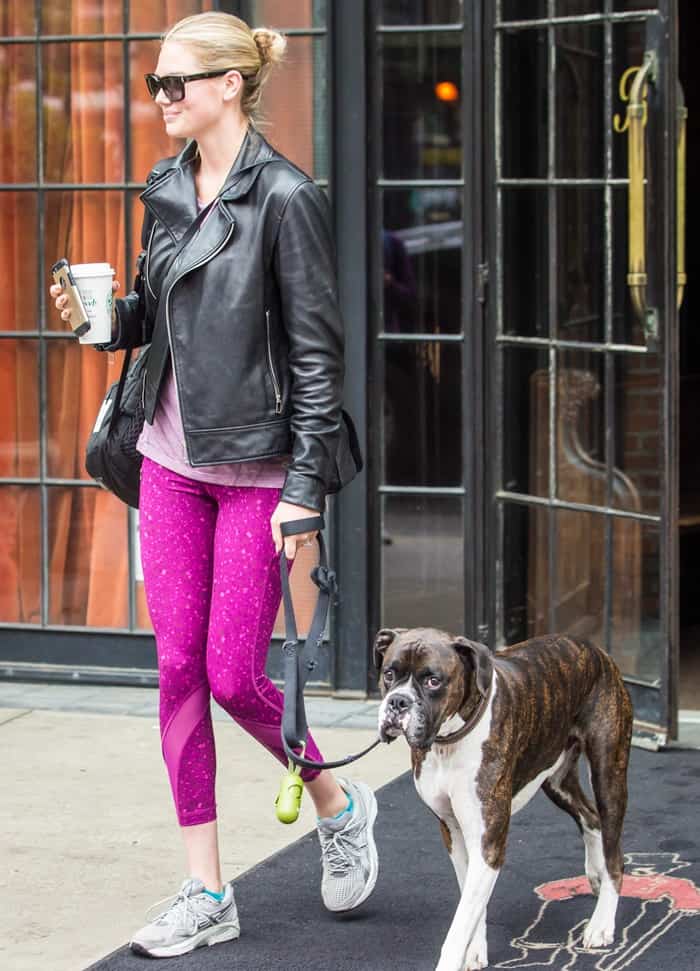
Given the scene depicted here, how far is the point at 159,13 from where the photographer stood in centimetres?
662

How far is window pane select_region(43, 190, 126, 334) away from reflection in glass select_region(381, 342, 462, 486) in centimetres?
111

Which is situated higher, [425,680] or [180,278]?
[180,278]

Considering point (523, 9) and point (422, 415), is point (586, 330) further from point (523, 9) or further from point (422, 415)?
point (523, 9)

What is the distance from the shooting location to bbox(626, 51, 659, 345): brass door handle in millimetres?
5805

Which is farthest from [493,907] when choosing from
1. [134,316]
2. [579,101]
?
[579,101]

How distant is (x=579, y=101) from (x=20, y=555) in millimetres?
2758

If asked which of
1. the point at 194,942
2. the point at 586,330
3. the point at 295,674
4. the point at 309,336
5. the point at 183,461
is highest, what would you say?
the point at 586,330

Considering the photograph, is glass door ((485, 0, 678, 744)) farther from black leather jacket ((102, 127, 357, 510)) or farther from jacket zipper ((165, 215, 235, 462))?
jacket zipper ((165, 215, 235, 462))

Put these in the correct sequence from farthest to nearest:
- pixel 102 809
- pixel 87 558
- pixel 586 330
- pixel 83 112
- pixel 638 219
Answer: pixel 87 558 < pixel 83 112 < pixel 586 330 < pixel 638 219 < pixel 102 809

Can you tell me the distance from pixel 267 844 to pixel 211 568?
46.0 inches

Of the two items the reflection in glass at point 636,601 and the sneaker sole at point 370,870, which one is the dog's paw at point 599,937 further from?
the reflection in glass at point 636,601

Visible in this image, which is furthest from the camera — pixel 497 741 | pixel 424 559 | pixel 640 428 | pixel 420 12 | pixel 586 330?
pixel 424 559

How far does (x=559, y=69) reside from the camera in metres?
6.11

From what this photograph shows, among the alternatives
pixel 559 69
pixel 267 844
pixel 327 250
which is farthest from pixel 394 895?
pixel 559 69
